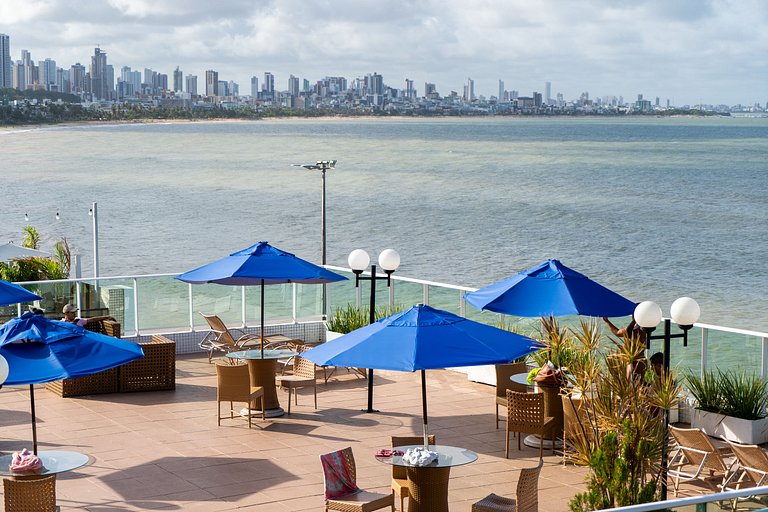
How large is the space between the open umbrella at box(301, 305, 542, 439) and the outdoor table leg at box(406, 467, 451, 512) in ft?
1.50

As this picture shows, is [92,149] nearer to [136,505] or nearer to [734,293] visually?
[734,293]

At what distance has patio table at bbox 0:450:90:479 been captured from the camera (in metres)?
8.99

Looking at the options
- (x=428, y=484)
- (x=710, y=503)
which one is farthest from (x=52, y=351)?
(x=710, y=503)

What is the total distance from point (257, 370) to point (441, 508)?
16.1 feet

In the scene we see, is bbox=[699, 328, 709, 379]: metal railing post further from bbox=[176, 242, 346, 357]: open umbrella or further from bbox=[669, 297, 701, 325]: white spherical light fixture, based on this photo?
bbox=[176, 242, 346, 357]: open umbrella

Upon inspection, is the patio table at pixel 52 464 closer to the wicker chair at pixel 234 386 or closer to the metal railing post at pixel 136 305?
the wicker chair at pixel 234 386

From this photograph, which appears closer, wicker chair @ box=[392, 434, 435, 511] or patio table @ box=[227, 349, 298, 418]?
wicker chair @ box=[392, 434, 435, 511]

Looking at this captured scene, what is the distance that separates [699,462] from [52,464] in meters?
5.91

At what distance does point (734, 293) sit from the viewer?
5009 centimetres

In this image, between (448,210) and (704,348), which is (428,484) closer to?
(704,348)

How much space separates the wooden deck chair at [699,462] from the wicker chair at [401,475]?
2.45m

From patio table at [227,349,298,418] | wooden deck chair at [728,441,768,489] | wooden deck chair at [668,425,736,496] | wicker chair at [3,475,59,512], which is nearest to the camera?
wicker chair at [3,475,59,512]

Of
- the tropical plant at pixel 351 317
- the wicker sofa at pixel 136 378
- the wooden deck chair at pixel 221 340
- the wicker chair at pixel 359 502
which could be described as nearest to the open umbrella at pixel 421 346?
the wicker chair at pixel 359 502

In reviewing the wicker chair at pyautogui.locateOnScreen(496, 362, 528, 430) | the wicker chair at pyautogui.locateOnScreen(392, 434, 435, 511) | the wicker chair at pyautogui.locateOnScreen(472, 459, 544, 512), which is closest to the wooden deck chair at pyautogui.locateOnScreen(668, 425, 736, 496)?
the wicker chair at pyautogui.locateOnScreen(472, 459, 544, 512)
